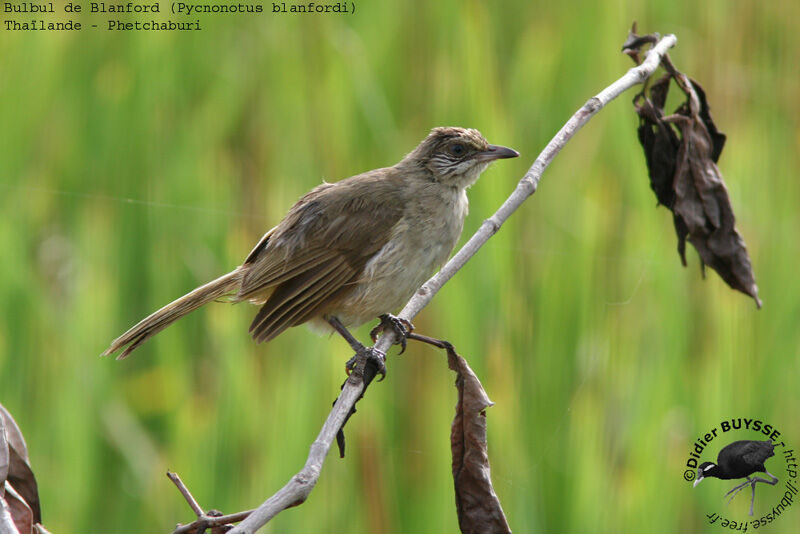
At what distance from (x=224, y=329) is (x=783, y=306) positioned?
1.76 metres

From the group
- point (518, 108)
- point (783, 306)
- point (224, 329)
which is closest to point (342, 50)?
point (518, 108)

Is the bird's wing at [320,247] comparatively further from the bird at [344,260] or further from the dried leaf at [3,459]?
the dried leaf at [3,459]

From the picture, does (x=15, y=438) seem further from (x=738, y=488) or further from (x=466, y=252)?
(x=738, y=488)

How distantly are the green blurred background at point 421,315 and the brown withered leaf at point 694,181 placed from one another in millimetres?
749

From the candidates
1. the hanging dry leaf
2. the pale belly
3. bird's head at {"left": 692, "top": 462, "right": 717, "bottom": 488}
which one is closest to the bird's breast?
the pale belly

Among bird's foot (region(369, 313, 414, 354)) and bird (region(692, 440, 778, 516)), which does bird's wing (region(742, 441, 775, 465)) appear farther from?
bird's foot (region(369, 313, 414, 354))

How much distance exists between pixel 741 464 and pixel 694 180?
0.88 meters

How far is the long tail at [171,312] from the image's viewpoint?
254 cm

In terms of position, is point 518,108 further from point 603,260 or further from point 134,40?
Answer: point 134,40

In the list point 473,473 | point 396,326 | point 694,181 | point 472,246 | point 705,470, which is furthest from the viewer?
point 705,470

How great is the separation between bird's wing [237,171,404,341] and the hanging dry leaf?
77 centimetres

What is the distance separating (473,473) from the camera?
6.10 ft

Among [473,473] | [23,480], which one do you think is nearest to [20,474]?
Result: [23,480]

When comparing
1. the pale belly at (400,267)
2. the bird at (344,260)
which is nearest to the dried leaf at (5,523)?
the bird at (344,260)
